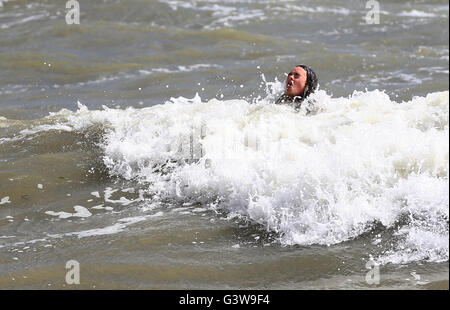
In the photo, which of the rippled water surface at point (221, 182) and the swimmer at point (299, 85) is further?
the swimmer at point (299, 85)

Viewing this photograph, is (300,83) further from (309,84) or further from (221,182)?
(221,182)

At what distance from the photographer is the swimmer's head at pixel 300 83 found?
303 inches

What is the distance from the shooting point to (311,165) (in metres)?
6.09

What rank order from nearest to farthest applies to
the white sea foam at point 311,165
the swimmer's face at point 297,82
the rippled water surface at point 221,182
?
the rippled water surface at point 221,182
the white sea foam at point 311,165
the swimmer's face at point 297,82

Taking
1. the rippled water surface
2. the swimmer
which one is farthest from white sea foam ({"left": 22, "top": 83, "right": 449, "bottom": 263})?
the swimmer

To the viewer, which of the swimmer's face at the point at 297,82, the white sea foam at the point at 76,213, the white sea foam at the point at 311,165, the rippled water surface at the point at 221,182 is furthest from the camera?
the swimmer's face at the point at 297,82

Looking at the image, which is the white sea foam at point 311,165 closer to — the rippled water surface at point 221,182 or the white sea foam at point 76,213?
the rippled water surface at point 221,182

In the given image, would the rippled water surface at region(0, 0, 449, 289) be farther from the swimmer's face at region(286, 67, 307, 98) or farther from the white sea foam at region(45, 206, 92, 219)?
the swimmer's face at region(286, 67, 307, 98)

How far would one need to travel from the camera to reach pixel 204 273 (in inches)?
203

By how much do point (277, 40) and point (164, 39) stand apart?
2.05m

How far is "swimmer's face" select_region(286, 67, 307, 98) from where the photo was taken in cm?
770

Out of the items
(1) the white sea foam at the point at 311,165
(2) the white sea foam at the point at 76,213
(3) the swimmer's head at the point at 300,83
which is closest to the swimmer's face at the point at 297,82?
(3) the swimmer's head at the point at 300,83

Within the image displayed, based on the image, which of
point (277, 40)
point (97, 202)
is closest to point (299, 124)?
point (97, 202)

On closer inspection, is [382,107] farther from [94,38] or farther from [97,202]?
[94,38]
